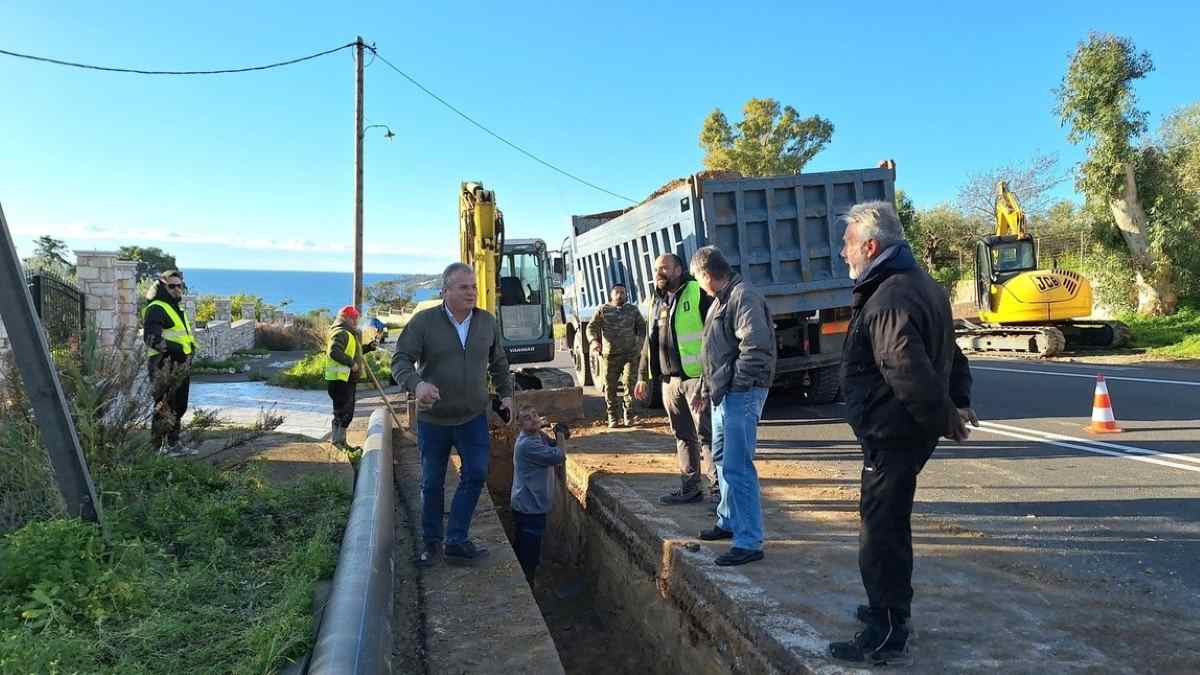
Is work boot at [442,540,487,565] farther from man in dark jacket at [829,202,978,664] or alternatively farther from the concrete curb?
man in dark jacket at [829,202,978,664]

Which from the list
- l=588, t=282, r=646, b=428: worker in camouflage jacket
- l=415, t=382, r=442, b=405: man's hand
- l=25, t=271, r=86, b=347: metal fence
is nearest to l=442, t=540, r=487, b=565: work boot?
l=415, t=382, r=442, b=405: man's hand

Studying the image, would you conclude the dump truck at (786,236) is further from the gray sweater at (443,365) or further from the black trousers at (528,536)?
the gray sweater at (443,365)

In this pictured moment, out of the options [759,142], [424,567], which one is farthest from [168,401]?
[759,142]

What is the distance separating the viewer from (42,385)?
3.75 meters

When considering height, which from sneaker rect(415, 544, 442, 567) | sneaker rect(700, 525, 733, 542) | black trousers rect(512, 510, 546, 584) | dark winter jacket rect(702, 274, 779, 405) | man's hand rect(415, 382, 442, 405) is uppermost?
dark winter jacket rect(702, 274, 779, 405)

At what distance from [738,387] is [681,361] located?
3.07 feet

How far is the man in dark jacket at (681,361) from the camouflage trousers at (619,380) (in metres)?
3.31

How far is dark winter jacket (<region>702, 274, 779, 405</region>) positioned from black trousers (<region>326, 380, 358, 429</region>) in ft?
15.8

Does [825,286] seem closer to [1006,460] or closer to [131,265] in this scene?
[1006,460]

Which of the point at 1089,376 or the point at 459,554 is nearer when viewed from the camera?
the point at 459,554

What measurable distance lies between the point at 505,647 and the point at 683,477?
85.5 inches

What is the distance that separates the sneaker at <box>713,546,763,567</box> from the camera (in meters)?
4.11

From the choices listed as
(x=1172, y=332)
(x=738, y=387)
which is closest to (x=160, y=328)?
(x=738, y=387)

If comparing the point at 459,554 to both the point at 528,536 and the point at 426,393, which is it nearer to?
the point at 426,393
